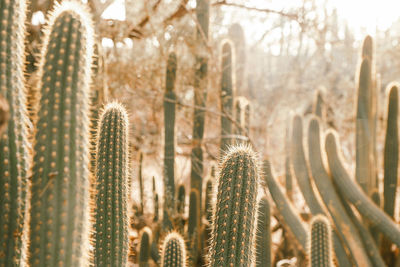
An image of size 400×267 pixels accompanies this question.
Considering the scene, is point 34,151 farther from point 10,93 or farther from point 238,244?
point 238,244

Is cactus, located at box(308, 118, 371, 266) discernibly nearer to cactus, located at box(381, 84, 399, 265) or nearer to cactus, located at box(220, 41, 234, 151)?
cactus, located at box(381, 84, 399, 265)

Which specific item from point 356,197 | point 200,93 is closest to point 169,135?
point 200,93

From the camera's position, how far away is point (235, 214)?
5.61 feet

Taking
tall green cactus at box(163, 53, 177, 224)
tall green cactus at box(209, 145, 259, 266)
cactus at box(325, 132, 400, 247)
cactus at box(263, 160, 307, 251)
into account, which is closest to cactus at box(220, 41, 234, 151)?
tall green cactus at box(163, 53, 177, 224)

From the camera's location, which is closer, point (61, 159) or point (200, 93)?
point (61, 159)

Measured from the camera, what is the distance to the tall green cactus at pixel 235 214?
1.71 m

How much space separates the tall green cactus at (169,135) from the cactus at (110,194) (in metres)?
2.28

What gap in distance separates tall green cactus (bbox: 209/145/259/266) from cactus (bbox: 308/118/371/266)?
2.07 m

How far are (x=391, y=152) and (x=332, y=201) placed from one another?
2.94ft

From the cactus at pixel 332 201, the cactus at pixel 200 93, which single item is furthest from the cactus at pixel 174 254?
the cactus at pixel 200 93

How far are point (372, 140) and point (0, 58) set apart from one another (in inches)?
150

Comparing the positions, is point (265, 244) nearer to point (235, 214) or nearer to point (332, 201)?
point (332, 201)

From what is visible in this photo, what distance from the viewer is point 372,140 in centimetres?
410

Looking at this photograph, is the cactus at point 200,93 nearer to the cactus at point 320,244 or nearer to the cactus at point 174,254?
the cactus at point 320,244
